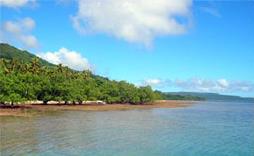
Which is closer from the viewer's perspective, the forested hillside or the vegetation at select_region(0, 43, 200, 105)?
the vegetation at select_region(0, 43, 200, 105)

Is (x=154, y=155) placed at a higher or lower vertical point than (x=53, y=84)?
lower

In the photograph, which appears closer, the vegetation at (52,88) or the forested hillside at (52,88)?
the vegetation at (52,88)

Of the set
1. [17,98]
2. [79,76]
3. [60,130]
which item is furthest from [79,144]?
[79,76]

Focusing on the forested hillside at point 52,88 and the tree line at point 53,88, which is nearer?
the tree line at point 53,88

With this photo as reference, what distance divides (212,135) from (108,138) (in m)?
12.3

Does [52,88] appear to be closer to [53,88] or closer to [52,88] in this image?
[52,88]

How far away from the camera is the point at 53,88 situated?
330 ft

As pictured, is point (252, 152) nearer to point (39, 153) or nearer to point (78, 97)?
point (39, 153)

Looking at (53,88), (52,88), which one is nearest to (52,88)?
(52,88)

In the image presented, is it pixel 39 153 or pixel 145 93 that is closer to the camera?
pixel 39 153

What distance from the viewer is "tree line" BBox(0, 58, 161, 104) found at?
80.1m

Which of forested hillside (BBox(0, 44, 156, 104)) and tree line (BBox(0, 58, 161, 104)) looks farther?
forested hillside (BBox(0, 44, 156, 104))

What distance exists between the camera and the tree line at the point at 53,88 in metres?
80.1

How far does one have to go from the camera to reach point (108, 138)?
120ft
